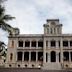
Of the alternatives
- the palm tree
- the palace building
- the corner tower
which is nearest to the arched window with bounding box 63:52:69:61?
the palace building

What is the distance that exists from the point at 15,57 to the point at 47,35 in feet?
33.0

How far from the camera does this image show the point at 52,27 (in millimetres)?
56031

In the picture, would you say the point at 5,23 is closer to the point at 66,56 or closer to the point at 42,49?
the point at 42,49

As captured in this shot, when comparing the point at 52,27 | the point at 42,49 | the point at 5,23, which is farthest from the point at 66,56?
the point at 5,23

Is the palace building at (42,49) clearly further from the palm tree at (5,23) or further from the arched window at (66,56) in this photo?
the palm tree at (5,23)

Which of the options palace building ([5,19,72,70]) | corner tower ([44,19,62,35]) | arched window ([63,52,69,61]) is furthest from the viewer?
arched window ([63,52,69,61])

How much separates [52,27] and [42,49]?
6.20 metres

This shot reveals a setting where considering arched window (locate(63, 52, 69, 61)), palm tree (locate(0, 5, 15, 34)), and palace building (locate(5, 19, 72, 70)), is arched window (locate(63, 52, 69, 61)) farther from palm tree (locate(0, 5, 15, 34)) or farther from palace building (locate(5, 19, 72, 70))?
palm tree (locate(0, 5, 15, 34))

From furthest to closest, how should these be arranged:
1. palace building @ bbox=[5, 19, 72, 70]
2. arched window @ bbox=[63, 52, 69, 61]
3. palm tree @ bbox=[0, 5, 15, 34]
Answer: arched window @ bbox=[63, 52, 69, 61] → palace building @ bbox=[5, 19, 72, 70] → palm tree @ bbox=[0, 5, 15, 34]

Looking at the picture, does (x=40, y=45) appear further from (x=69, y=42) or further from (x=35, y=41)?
(x=69, y=42)

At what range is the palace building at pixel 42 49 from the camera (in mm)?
54906

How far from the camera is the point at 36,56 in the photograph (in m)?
→ 56.5

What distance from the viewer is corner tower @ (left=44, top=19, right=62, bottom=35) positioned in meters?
55.4

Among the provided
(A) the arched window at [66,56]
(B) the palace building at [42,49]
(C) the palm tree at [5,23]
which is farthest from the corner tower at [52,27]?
(C) the palm tree at [5,23]
